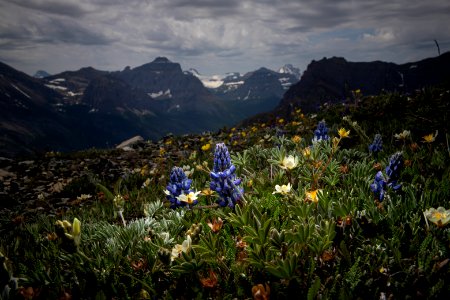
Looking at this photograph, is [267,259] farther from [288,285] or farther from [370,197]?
[370,197]

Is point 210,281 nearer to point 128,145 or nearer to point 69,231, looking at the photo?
point 69,231

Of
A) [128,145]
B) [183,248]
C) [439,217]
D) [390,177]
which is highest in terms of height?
[390,177]

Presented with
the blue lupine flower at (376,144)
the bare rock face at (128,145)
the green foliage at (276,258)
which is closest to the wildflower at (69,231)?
the green foliage at (276,258)

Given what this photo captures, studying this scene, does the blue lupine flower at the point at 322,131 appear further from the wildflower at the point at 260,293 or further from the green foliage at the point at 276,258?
the wildflower at the point at 260,293

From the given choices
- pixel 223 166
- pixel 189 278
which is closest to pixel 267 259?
pixel 189 278

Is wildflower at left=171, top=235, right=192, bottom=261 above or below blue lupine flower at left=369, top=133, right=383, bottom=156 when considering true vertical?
below

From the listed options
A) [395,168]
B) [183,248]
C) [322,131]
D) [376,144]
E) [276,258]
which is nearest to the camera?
[276,258]

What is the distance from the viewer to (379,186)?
2.86 meters

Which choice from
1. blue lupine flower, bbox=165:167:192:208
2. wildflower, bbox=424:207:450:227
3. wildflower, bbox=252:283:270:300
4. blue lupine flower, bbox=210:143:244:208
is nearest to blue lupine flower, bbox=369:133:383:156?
wildflower, bbox=424:207:450:227

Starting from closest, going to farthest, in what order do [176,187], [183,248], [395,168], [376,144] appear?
[183,248] < [395,168] < [176,187] < [376,144]

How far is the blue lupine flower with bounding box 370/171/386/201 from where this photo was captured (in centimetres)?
282

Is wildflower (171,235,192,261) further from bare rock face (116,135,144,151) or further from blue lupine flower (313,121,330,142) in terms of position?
bare rock face (116,135,144,151)

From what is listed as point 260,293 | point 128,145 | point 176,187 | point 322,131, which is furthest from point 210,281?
point 128,145

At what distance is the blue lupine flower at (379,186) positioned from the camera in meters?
2.82
